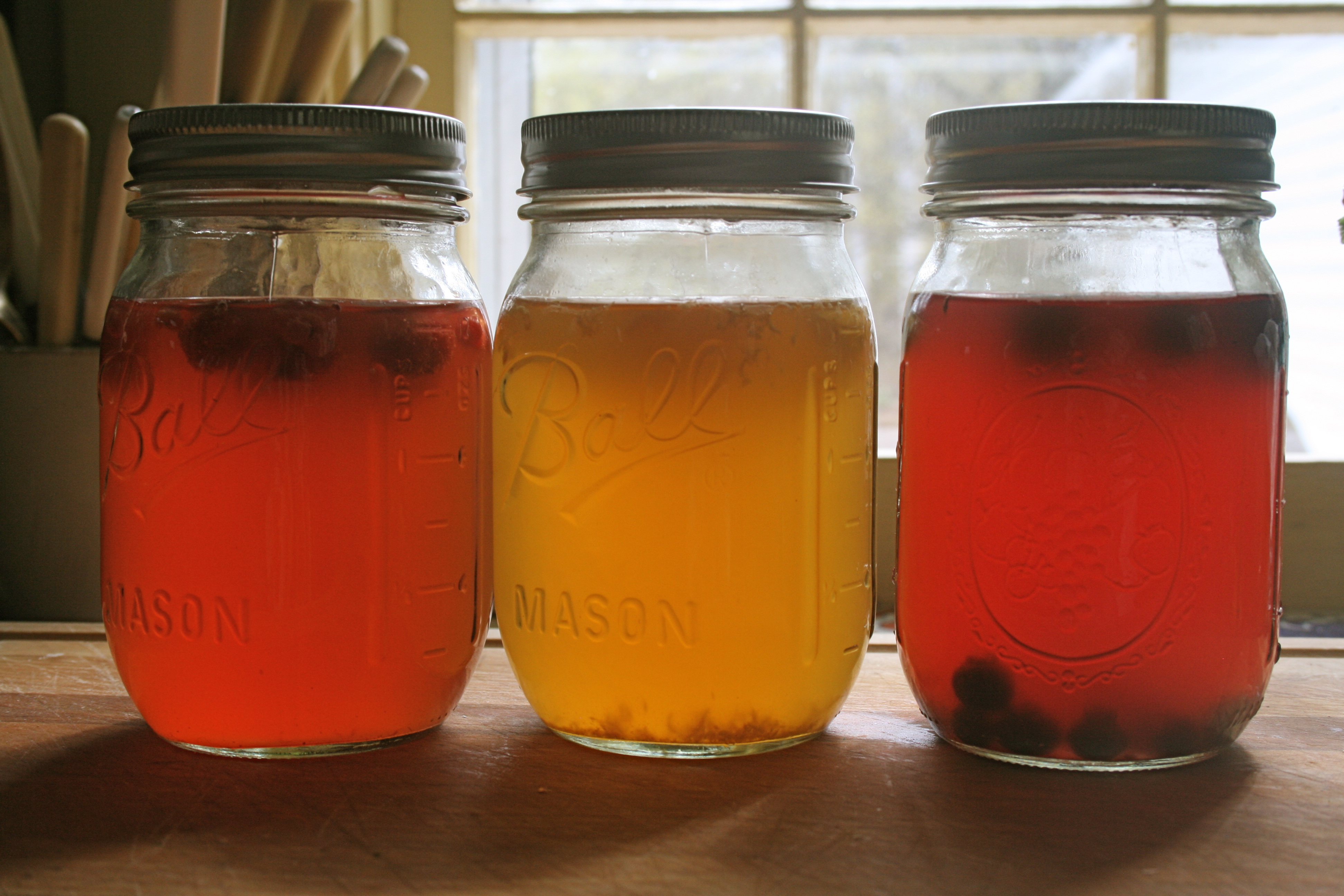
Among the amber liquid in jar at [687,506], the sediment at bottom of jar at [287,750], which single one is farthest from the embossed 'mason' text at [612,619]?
the sediment at bottom of jar at [287,750]

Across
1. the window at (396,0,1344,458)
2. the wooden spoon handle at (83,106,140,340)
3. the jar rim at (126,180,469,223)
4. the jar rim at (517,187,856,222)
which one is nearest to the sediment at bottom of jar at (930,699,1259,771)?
the jar rim at (517,187,856,222)

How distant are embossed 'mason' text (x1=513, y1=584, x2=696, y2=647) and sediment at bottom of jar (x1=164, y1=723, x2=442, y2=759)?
105 millimetres

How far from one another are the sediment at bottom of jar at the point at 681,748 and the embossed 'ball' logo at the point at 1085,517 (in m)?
0.13

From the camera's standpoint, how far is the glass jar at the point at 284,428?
610 millimetres

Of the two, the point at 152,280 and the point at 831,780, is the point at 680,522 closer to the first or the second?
the point at 831,780

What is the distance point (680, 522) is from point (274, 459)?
0.19m

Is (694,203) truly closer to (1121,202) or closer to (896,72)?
(1121,202)

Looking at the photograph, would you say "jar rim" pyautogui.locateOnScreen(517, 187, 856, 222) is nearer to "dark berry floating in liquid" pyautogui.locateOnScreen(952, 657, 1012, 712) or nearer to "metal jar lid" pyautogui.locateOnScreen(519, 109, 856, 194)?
"metal jar lid" pyautogui.locateOnScreen(519, 109, 856, 194)

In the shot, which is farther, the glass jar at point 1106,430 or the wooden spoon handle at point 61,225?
the wooden spoon handle at point 61,225

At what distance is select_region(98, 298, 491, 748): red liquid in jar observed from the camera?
0.61 metres

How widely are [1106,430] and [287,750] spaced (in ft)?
1.38

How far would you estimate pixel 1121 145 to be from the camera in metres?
0.58

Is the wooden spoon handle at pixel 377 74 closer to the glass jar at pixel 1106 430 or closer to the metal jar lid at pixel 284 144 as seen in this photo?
the metal jar lid at pixel 284 144

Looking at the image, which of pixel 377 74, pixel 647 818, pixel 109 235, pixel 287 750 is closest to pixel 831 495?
pixel 647 818
